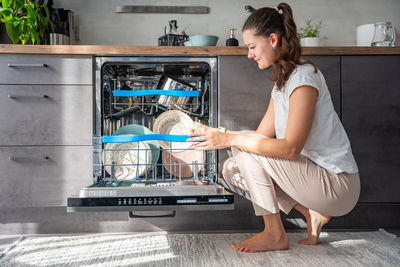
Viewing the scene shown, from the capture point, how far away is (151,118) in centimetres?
207

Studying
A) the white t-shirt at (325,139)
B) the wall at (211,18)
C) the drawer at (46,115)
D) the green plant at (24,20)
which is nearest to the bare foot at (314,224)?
the white t-shirt at (325,139)

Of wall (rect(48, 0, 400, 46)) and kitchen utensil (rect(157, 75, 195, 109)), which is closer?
kitchen utensil (rect(157, 75, 195, 109))

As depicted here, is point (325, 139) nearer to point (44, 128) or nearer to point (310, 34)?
point (310, 34)

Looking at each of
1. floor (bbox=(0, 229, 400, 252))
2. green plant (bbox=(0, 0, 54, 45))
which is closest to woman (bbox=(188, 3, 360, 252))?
floor (bbox=(0, 229, 400, 252))

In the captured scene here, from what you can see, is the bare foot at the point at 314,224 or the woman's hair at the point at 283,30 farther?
the bare foot at the point at 314,224

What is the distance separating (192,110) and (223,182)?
0.43 metres

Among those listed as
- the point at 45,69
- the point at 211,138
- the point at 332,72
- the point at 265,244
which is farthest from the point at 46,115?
the point at 332,72

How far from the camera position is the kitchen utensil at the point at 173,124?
1851mm

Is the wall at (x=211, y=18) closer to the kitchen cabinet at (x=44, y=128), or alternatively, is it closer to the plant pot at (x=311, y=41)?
the plant pot at (x=311, y=41)

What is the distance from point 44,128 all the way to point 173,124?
2.07 ft

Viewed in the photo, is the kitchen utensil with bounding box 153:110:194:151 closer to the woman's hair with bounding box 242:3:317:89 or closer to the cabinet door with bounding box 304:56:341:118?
the woman's hair with bounding box 242:3:317:89

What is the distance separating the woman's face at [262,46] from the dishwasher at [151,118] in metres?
0.35

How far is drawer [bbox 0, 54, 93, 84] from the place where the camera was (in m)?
1.75

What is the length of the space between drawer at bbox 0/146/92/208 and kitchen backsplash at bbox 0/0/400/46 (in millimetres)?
864
